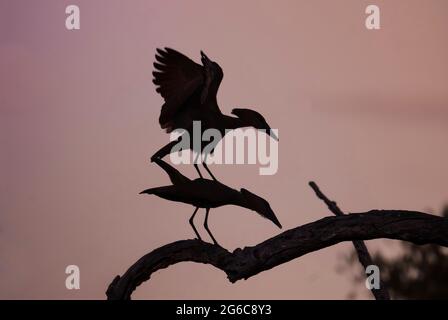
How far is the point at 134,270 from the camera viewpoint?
26.5 ft

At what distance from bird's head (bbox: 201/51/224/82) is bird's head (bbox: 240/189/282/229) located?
1.37 metres

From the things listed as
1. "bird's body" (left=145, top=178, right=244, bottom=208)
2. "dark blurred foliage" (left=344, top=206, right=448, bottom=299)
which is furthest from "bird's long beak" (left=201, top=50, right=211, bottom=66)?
"dark blurred foliage" (left=344, top=206, right=448, bottom=299)

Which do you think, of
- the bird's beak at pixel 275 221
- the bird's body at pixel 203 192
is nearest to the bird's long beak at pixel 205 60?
the bird's body at pixel 203 192

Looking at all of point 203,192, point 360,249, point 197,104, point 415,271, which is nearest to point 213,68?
point 197,104

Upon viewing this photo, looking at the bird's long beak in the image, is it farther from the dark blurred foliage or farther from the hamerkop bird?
the dark blurred foliage

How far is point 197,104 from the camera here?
8789 mm

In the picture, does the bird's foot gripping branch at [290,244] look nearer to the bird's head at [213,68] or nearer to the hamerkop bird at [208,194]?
the hamerkop bird at [208,194]

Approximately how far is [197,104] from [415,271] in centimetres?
1930

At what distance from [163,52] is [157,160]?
4.77ft

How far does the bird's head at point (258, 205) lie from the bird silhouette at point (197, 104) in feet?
2.35

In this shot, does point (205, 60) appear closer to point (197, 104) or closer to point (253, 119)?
point (197, 104)

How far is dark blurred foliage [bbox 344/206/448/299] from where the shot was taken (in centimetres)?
2606
